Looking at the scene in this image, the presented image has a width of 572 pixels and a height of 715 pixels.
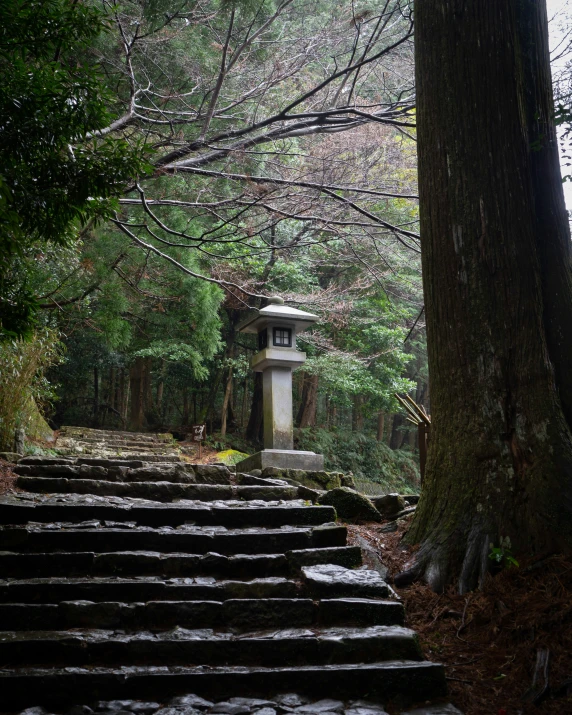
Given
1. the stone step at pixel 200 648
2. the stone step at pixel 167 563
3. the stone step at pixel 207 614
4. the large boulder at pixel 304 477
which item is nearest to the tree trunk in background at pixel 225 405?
the large boulder at pixel 304 477

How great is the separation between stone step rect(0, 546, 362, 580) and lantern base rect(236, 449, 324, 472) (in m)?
3.50

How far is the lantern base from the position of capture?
7.74 metres

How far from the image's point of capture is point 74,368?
662 inches

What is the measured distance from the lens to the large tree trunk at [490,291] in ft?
11.8

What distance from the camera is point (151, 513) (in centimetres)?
464

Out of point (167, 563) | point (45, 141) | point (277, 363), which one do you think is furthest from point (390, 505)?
point (45, 141)

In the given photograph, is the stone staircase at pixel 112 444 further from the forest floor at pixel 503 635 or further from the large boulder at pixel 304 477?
the forest floor at pixel 503 635

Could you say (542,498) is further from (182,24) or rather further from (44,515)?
(182,24)

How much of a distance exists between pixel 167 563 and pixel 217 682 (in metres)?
1.14

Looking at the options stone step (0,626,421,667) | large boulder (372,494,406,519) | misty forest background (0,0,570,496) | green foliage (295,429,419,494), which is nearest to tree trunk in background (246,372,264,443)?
misty forest background (0,0,570,496)

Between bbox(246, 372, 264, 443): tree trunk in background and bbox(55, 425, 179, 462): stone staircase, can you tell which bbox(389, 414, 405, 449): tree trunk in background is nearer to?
bbox(246, 372, 264, 443): tree trunk in background

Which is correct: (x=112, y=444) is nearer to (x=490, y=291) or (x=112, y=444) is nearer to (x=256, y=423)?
(x=256, y=423)

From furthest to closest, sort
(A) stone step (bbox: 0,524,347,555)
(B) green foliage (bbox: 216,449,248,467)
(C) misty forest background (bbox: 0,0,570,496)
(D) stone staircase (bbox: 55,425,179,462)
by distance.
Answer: (B) green foliage (bbox: 216,449,248,467) < (D) stone staircase (bbox: 55,425,179,462) < (C) misty forest background (bbox: 0,0,570,496) < (A) stone step (bbox: 0,524,347,555)

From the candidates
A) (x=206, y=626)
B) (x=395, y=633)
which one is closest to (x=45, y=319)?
(x=206, y=626)
